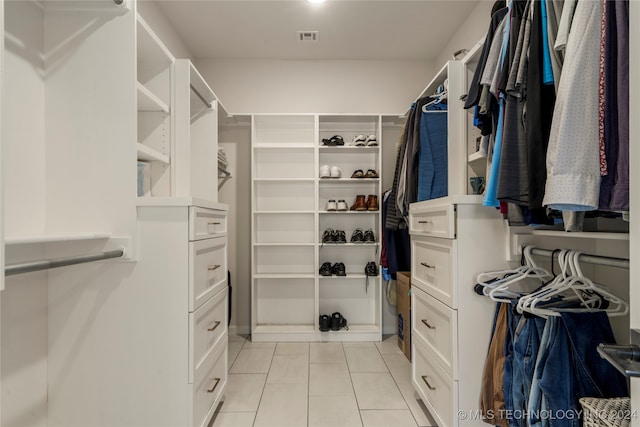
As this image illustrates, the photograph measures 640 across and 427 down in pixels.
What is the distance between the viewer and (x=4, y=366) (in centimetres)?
128

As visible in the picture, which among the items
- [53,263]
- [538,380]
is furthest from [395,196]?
[53,263]

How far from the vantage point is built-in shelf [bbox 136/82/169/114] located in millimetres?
1671

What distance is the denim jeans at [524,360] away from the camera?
4.24 ft

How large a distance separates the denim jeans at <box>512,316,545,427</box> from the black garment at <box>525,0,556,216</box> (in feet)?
1.51

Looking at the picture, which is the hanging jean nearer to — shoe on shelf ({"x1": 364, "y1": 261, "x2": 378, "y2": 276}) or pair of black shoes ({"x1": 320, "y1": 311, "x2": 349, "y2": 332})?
shoe on shelf ({"x1": 364, "y1": 261, "x2": 378, "y2": 276})

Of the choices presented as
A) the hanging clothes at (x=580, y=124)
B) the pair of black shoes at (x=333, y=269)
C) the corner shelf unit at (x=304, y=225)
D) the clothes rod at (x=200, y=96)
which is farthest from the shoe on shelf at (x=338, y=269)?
the hanging clothes at (x=580, y=124)

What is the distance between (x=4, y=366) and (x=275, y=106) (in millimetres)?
2843

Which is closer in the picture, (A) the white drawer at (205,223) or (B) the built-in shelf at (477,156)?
(A) the white drawer at (205,223)

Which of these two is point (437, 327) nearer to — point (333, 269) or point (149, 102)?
point (333, 269)

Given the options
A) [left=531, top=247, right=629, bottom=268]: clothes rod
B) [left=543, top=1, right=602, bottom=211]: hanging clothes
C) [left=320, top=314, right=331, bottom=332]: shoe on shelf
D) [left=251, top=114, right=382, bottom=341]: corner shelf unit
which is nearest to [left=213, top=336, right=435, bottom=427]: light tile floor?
[left=320, top=314, right=331, bottom=332]: shoe on shelf

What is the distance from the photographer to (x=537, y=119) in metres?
1.16

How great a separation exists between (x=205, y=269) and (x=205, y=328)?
284 millimetres

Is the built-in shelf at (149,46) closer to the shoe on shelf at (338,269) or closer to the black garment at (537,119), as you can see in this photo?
the black garment at (537,119)

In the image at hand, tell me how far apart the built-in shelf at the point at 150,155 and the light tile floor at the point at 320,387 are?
1432 mm
